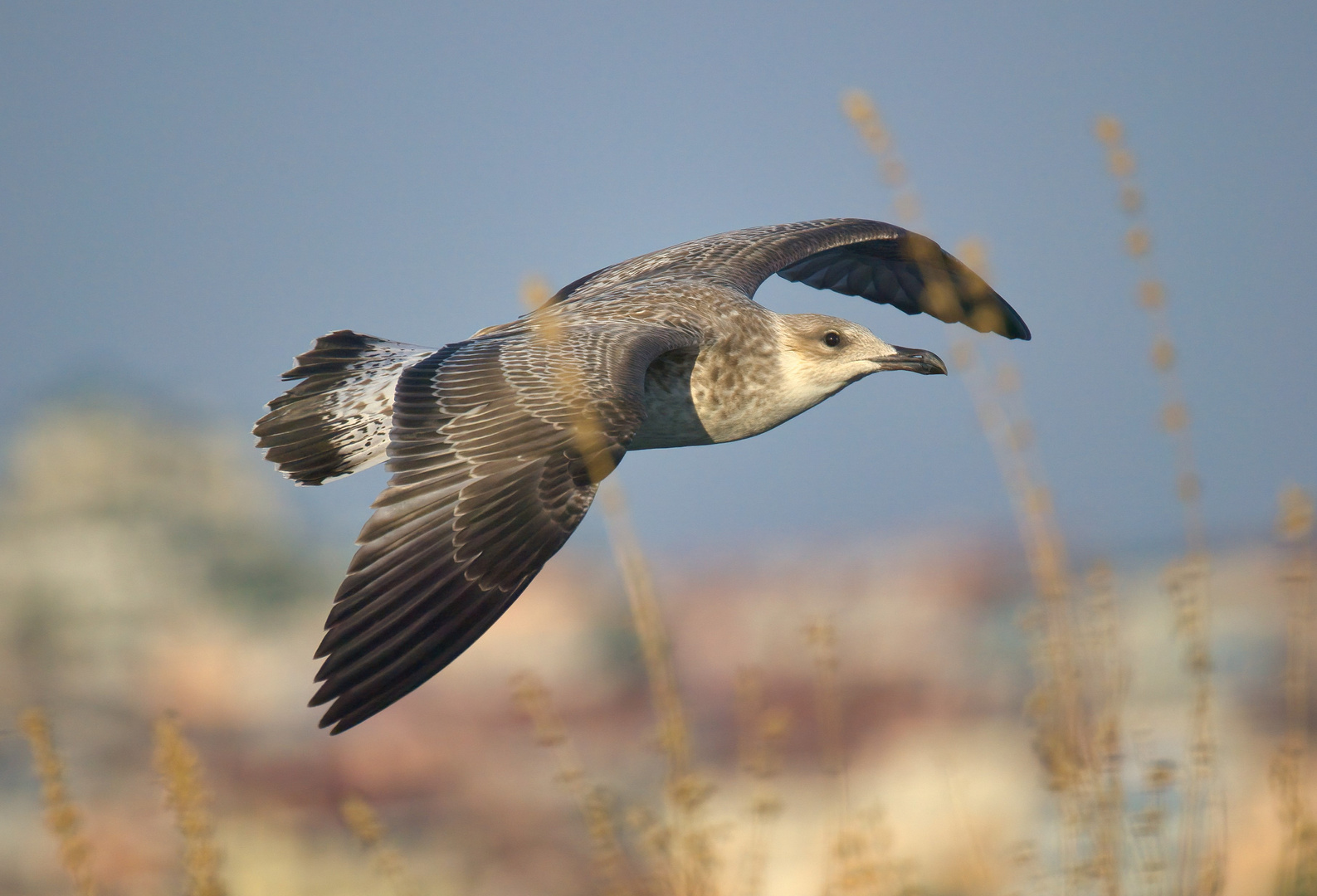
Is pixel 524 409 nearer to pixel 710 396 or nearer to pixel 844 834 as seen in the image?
pixel 710 396

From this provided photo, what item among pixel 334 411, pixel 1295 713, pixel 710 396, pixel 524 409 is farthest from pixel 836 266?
pixel 1295 713

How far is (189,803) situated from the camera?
91.0 inches

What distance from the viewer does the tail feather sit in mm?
5359

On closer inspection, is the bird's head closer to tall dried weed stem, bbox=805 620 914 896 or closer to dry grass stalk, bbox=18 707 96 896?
tall dried weed stem, bbox=805 620 914 896

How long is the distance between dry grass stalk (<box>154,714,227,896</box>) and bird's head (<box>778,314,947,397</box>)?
374cm

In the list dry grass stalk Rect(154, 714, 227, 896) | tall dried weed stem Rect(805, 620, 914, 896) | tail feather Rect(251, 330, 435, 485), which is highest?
tail feather Rect(251, 330, 435, 485)

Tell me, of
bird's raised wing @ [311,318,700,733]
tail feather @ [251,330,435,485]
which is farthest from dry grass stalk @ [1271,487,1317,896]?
tail feather @ [251,330,435,485]

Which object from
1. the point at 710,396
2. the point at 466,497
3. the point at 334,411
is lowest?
the point at 466,497

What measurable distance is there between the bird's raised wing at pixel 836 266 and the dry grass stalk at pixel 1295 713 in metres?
3.05

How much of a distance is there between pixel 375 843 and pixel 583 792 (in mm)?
597

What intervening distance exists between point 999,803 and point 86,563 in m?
8.91

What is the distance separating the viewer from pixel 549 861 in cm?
766

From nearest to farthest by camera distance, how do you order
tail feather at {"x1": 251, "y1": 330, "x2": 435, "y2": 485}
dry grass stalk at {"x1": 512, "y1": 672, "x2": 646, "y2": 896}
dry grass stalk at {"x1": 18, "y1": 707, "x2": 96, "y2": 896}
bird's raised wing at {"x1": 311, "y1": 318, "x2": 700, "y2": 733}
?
dry grass stalk at {"x1": 18, "y1": 707, "x2": 96, "y2": 896} → dry grass stalk at {"x1": 512, "y1": 672, "x2": 646, "y2": 896} → bird's raised wing at {"x1": 311, "y1": 318, "x2": 700, "y2": 733} → tail feather at {"x1": 251, "y1": 330, "x2": 435, "y2": 485}

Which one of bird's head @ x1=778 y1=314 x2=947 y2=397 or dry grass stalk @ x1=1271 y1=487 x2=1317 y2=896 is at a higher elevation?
bird's head @ x1=778 y1=314 x2=947 y2=397
